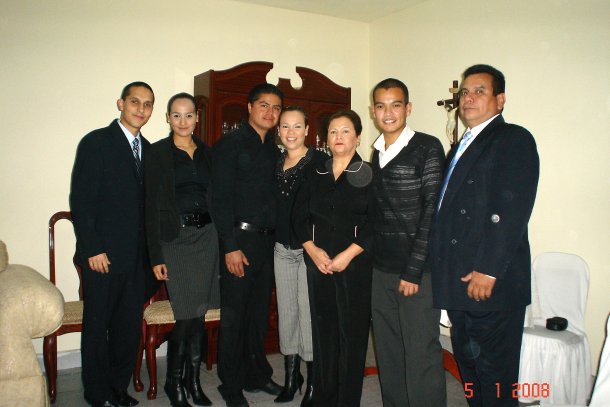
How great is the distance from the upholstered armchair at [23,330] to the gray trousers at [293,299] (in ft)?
3.38

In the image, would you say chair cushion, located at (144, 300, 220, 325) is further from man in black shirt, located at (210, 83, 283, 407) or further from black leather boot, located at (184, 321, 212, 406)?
man in black shirt, located at (210, 83, 283, 407)

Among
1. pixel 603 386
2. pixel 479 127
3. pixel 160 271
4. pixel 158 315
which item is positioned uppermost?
pixel 479 127

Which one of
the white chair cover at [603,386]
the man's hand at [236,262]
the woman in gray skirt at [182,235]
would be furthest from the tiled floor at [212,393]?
the white chair cover at [603,386]

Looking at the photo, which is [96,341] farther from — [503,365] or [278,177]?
[503,365]

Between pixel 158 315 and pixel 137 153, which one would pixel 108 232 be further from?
pixel 158 315

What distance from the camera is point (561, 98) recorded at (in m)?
2.97

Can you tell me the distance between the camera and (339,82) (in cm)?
451

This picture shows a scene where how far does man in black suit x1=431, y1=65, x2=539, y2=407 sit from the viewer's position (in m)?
1.89

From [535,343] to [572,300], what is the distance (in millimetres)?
381

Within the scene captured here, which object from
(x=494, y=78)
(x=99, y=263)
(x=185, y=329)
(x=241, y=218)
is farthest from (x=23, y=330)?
(x=494, y=78)

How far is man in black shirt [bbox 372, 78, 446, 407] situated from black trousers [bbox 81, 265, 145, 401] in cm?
130

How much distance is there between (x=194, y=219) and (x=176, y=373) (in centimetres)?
81

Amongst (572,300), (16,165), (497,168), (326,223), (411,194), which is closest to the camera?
(497,168)

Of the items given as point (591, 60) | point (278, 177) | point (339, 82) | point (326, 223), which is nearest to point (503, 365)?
point (326, 223)
